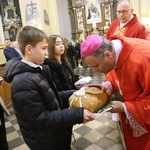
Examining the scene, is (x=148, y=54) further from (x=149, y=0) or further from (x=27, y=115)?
(x=149, y=0)

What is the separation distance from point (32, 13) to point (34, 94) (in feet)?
35.7

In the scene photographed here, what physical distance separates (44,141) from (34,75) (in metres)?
0.57

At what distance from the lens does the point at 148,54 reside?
152cm

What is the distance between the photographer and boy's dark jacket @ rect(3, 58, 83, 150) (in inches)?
56.6

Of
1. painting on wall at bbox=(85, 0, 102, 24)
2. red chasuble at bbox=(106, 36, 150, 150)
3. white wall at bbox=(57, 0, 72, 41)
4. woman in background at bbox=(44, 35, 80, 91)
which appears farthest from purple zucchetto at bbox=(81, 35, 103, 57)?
painting on wall at bbox=(85, 0, 102, 24)

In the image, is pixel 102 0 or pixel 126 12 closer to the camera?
pixel 126 12

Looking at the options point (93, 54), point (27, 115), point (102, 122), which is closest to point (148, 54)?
point (93, 54)

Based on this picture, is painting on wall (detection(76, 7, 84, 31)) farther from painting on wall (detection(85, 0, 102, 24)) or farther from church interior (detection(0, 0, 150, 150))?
painting on wall (detection(85, 0, 102, 24))

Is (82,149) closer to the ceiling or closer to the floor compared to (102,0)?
closer to the floor

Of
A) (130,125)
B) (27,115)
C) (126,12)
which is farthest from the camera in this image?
(126,12)

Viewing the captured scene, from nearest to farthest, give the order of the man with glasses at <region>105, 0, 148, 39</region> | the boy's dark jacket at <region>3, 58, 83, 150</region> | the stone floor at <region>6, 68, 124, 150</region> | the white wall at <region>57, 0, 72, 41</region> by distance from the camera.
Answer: the boy's dark jacket at <region>3, 58, 83, 150</region> < the stone floor at <region>6, 68, 124, 150</region> < the man with glasses at <region>105, 0, 148, 39</region> < the white wall at <region>57, 0, 72, 41</region>

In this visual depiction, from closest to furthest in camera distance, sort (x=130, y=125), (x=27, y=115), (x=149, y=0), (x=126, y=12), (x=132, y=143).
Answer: (x=27, y=115) → (x=130, y=125) → (x=132, y=143) → (x=126, y=12) → (x=149, y=0)

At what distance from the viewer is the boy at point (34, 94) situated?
4.73 ft

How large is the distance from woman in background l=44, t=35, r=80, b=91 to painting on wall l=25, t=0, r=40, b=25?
9.11 meters
